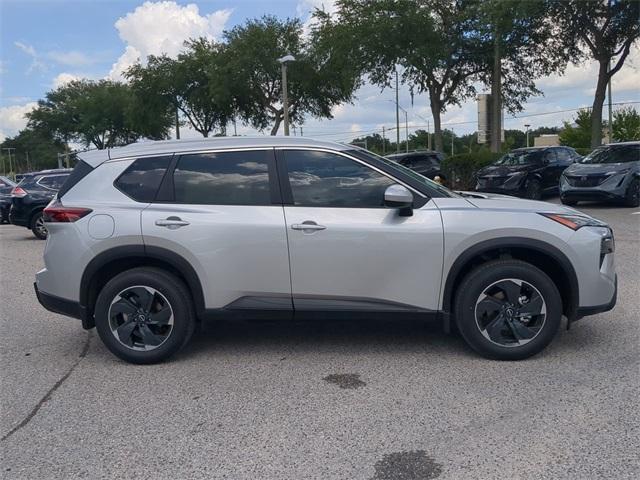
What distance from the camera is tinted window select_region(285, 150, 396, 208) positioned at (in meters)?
4.61

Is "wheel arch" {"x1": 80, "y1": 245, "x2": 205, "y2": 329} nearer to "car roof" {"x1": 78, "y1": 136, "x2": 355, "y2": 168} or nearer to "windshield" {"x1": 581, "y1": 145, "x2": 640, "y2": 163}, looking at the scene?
"car roof" {"x1": 78, "y1": 136, "x2": 355, "y2": 168}

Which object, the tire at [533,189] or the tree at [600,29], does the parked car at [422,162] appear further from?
the tree at [600,29]

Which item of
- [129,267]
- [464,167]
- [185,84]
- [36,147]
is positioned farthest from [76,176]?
[36,147]

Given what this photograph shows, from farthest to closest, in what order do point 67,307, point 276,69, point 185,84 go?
1. point 185,84
2. point 276,69
3. point 67,307

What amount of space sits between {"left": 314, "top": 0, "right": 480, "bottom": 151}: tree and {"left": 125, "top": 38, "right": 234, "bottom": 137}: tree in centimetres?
1060

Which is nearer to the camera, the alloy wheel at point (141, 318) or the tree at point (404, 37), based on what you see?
the alloy wheel at point (141, 318)

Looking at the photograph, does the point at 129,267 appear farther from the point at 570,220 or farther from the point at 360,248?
the point at 570,220

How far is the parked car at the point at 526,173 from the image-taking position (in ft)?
53.6

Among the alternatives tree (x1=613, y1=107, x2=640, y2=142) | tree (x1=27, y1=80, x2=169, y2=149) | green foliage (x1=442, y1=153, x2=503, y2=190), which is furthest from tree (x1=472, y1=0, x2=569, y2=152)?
tree (x1=613, y1=107, x2=640, y2=142)

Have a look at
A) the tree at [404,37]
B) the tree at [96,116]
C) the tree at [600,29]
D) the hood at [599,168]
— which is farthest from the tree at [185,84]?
the hood at [599,168]

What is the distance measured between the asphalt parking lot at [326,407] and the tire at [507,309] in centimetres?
16

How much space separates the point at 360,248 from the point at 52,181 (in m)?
11.7

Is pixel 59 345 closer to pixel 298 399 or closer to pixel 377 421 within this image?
pixel 298 399

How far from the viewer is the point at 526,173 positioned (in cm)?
1631
